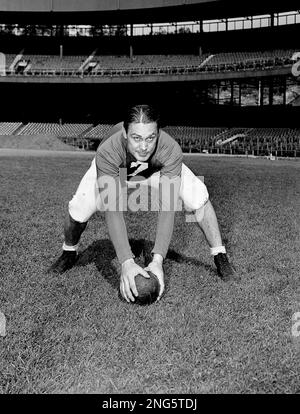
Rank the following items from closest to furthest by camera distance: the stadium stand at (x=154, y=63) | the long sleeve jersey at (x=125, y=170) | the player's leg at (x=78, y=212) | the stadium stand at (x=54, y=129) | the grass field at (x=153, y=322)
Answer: the grass field at (x=153, y=322)
the long sleeve jersey at (x=125, y=170)
the player's leg at (x=78, y=212)
the stadium stand at (x=154, y=63)
the stadium stand at (x=54, y=129)

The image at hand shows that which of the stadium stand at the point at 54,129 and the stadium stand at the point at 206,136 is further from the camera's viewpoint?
the stadium stand at the point at 54,129

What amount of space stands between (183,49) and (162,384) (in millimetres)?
49881

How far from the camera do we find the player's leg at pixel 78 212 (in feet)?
18.6

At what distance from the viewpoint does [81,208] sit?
18.8 ft

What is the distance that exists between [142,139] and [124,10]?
46018 mm

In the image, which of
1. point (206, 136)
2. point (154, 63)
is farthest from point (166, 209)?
point (154, 63)

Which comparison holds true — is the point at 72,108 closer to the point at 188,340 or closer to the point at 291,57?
the point at 291,57

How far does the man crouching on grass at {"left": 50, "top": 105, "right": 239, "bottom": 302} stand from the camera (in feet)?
14.0

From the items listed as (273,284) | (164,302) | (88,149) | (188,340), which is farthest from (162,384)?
(88,149)

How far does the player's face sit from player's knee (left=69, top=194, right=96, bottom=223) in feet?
4.69

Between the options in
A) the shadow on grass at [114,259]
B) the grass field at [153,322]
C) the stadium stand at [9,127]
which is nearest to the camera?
the grass field at [153,322]

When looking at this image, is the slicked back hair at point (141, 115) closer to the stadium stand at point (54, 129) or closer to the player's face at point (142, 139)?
the player's face at point (142, 139)

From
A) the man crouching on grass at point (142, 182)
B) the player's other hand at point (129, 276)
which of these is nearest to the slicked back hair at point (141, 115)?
the man crouching on grass at point (142, 182)

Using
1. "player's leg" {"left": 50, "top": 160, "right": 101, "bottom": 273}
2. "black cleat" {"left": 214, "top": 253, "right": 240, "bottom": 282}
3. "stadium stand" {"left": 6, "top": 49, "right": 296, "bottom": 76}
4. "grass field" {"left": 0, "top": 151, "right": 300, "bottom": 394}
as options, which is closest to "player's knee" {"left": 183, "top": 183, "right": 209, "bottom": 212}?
"black cleat" {"left": 214, "top": 253, "right": 240, "bottom": 282}
